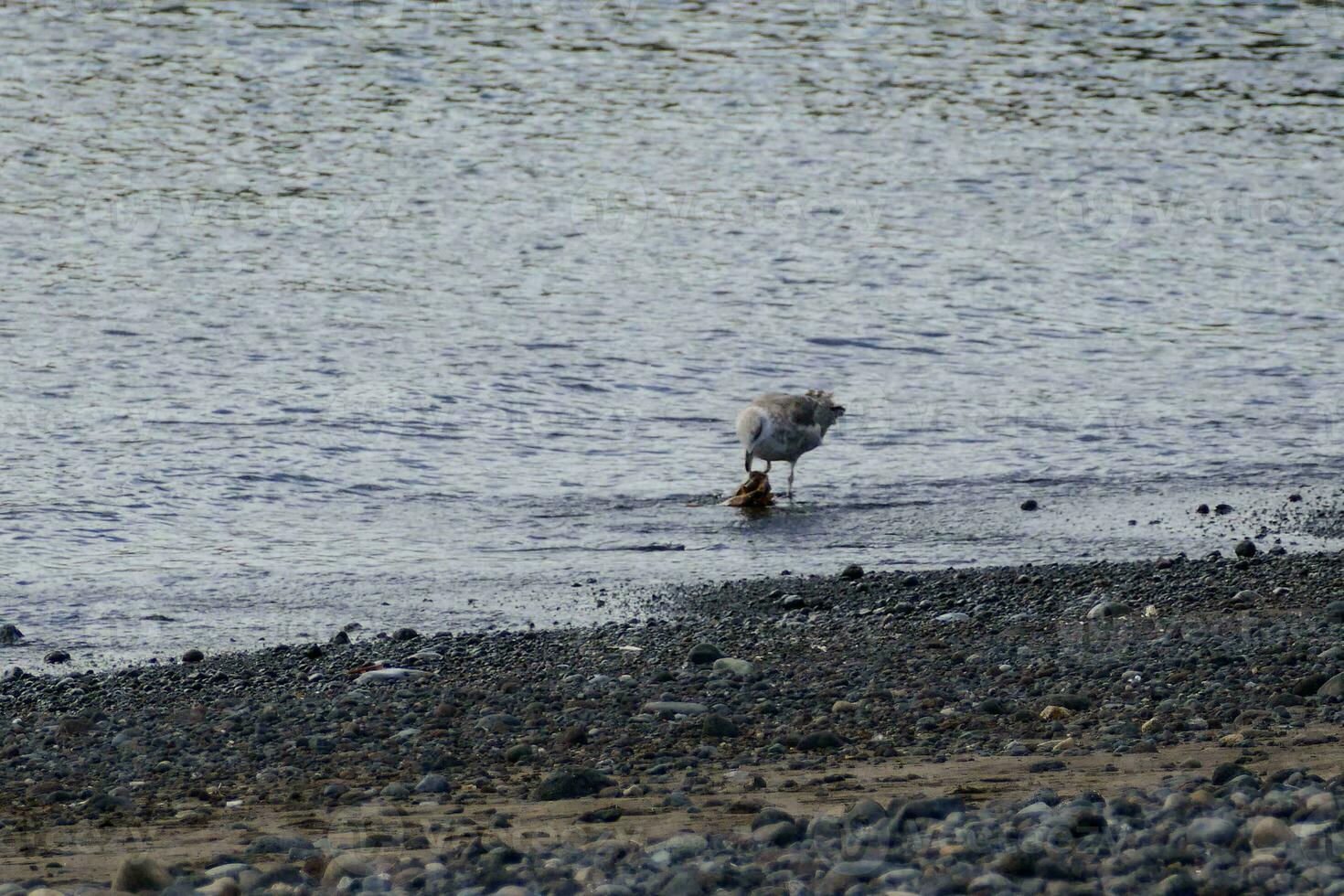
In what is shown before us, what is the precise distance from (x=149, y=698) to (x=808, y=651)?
10.6 feet

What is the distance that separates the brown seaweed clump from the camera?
1350 cm

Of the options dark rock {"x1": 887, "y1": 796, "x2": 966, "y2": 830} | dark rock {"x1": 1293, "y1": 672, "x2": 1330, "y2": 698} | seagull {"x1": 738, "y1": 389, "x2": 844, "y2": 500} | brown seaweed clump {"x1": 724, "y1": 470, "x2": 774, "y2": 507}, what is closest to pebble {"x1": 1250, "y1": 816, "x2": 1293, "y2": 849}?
dark rock {"x1": 887, "y1": 796, "x2": 966, "y2": 830}

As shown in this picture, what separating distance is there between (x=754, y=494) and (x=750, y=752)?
6.57 m

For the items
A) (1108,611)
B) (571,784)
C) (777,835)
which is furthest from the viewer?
(1108,611)

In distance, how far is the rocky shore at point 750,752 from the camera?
5.15 meters

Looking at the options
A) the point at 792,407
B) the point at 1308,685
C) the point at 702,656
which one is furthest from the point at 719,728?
the point at 792,407

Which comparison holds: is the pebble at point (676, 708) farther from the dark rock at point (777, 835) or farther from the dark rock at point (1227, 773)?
the dark rock at point (1227, 773)

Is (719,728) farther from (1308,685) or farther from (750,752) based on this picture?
(1308,685)

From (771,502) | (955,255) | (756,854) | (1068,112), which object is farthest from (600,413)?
(1068,112)

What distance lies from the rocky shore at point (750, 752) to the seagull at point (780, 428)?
10.1ft

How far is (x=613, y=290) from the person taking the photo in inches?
802

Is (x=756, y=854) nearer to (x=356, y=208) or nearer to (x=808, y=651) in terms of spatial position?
(x=808, y=651)

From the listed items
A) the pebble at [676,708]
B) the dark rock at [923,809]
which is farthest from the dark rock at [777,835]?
the pebble at [676,708]

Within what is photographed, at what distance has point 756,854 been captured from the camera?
527 centimetres
